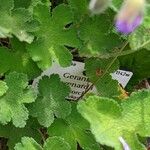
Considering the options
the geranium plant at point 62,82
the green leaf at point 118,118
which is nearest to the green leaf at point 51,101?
the geranium plant at point 62,82

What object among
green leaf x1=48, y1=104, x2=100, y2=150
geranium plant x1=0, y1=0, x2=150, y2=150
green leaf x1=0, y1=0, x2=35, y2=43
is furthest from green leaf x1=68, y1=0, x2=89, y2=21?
green leaf x1=48, y1=104, x2=100, y2=150

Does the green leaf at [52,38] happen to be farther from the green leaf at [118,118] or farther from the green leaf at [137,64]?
the green leaf at [137,64]

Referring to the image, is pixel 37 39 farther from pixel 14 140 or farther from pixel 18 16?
pixel 14 140

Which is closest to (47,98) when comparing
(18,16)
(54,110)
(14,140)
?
(54,110)

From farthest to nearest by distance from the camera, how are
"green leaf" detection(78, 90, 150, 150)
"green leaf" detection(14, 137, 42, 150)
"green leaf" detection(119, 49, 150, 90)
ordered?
"green leaf" detection(119, 49, 150, 90)
"green leaf" detection(14, 137, 42, 150)
"green leaf" detection(78, 90, 150, 150)

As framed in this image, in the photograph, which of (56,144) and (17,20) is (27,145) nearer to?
(56,144)

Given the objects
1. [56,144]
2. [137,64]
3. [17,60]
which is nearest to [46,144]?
[56,144]

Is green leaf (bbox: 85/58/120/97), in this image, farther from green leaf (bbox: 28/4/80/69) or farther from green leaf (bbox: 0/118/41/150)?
green leaf (bbox: 0/118/41/150)
